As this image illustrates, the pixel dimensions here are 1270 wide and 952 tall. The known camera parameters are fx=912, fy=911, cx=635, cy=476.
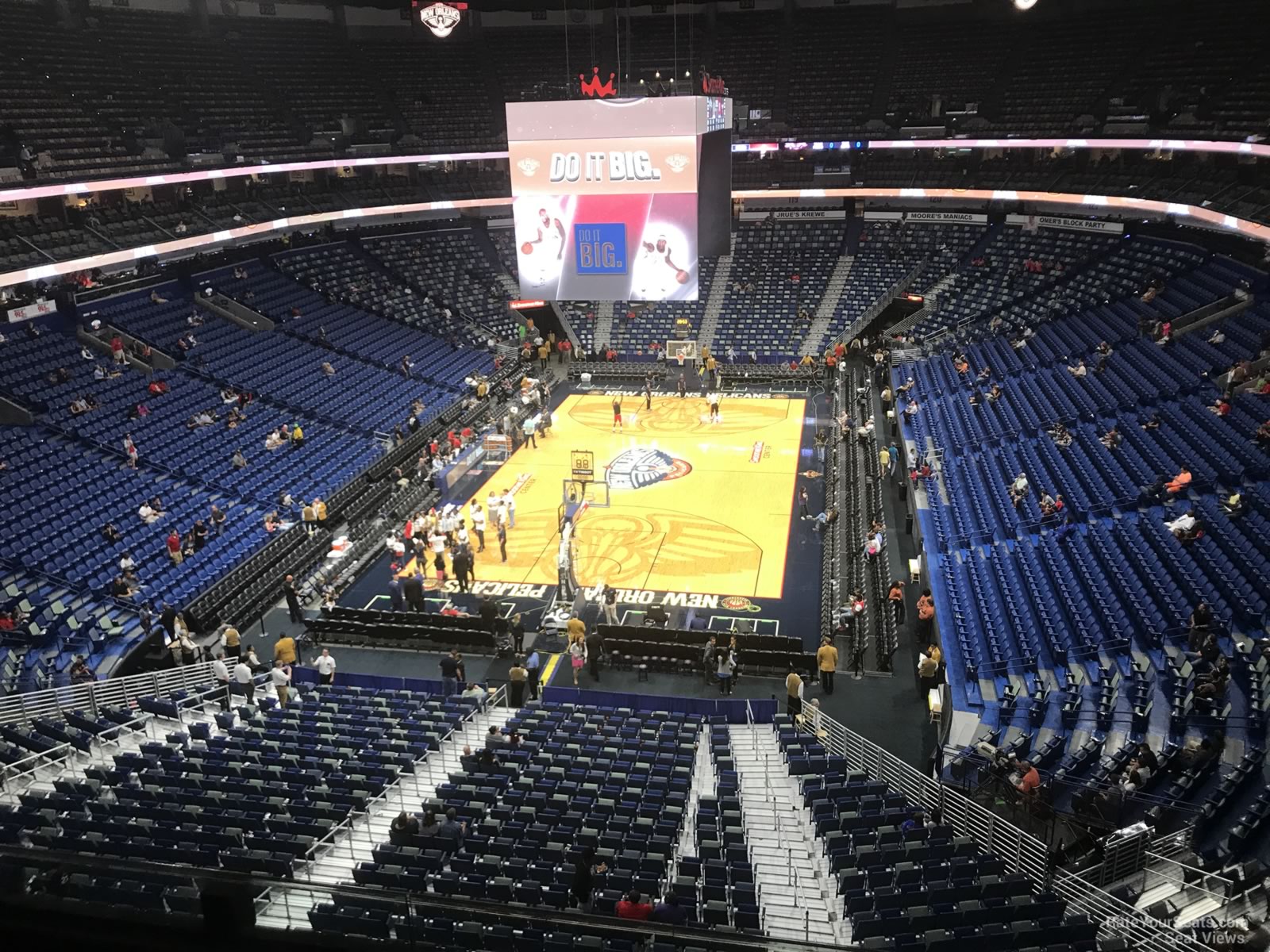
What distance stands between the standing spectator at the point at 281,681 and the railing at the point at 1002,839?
968 cm

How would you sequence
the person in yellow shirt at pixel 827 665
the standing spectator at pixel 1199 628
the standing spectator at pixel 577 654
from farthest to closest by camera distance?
the standing spectator at pixel 577 654, the person in yellow shirt at pixel 827 665, the standing spectator at pixel 1199 628

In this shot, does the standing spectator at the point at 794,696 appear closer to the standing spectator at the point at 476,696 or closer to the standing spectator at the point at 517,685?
the standing spectator at the point at 517,685

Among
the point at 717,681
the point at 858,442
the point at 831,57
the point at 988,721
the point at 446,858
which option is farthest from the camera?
the point at 831,57

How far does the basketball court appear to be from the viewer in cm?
2398

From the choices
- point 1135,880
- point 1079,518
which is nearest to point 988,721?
point 1135,880

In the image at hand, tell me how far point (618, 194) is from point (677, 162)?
6.39 ft

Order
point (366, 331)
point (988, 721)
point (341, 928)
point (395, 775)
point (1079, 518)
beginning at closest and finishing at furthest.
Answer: point (341, 928) → point (395, 775) → point (988, 721) → point (1079, 518) → point (366, 331)

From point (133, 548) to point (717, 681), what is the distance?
14.9 metres

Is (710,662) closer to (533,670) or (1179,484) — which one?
(533,670)

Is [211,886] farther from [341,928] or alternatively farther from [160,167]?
[160,167]

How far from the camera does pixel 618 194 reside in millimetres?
27125

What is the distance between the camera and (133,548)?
74.4 feet

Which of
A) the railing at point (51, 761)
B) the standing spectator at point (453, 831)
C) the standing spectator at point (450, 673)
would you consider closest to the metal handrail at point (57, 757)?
the railing at point (51, 761)

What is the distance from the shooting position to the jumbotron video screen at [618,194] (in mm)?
26266
